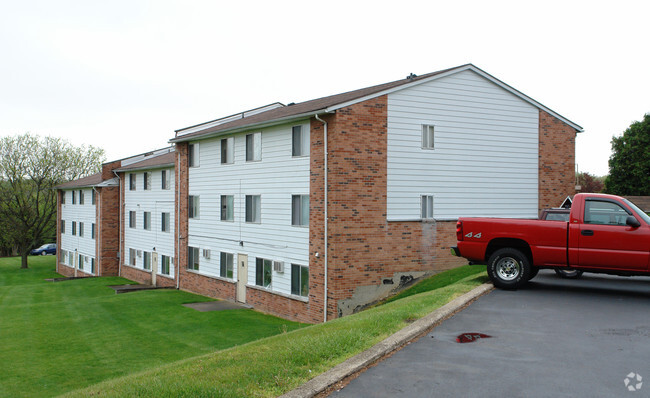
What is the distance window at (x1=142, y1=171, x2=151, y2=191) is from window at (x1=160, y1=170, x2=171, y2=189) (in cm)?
248

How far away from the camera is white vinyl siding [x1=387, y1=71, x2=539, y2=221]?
2014 cm

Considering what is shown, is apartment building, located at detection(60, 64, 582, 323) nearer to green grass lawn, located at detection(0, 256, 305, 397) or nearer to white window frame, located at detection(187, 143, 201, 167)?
white window frame, located at detection(187, 143, 201, 167)

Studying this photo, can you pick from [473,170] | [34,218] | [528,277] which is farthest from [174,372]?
[34,218]

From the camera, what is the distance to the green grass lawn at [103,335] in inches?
560

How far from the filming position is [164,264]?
3475cm

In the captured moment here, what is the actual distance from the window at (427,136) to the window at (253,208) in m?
7.61

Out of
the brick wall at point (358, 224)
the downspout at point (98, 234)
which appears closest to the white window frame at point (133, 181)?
the downspout at point (98, 234)

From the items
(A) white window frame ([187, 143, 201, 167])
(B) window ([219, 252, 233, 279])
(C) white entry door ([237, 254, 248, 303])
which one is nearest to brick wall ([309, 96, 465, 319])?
(C) white entry door ([237, 254, 248, 303])

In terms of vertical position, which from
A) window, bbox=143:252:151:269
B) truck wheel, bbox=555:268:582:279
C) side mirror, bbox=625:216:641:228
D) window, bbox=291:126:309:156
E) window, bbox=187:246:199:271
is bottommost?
window, bbox=143:252:151:269

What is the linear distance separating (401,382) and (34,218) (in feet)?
203

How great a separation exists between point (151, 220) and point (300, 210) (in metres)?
19.3

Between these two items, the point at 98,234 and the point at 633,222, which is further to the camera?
the point at 98,234

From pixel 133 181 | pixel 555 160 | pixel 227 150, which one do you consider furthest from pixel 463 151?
pixel 133 181

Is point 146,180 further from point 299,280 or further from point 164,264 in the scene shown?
point 299,280
